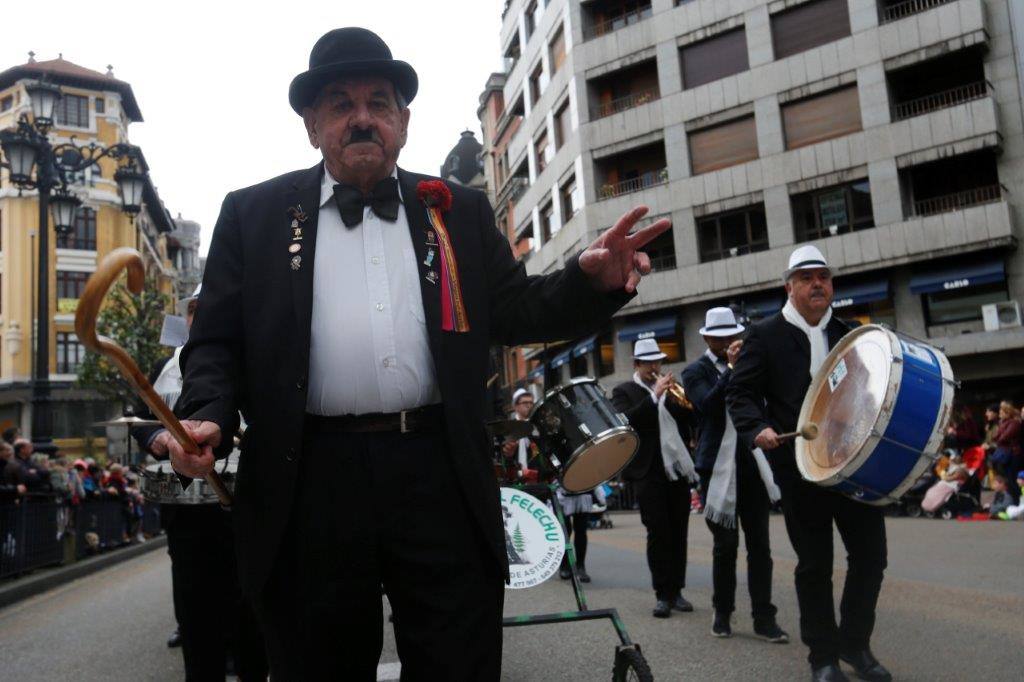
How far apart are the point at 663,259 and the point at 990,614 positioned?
80.7 feet

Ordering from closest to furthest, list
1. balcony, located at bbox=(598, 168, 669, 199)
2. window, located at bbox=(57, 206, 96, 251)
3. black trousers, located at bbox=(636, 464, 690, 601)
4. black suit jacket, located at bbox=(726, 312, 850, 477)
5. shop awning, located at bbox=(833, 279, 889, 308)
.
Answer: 1. black suit jacket, located at bbox=(726, 312, 850, 477)
2. black trousers, located at bbox=(636, 464, 690, 601)
3. shop awning, located at bbox=(833, 279, 889, 308)
4. balcony, located at bbox=(598, 168, 669, 199)
5. window, located at bbox=(57, 206, 96, 251)

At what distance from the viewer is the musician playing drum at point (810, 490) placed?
4762 mm

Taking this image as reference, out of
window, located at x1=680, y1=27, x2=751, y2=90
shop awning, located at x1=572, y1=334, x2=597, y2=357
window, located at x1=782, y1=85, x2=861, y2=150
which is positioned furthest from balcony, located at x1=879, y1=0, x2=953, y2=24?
shop awning, located at x1=572, y1=334, x2=597, y2=357

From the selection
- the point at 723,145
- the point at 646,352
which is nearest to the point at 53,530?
the point at 646,352

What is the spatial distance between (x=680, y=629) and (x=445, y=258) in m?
4.63

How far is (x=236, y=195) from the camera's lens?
2680mm

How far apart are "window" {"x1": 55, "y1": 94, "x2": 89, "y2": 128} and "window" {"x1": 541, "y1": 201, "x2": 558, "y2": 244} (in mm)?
34278

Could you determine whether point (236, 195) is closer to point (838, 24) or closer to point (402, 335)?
point (402, 335)

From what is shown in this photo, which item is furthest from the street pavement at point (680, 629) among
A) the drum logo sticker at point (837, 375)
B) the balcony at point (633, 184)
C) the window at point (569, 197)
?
the window at point (569, 197)

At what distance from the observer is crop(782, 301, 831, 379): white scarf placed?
5098 mm

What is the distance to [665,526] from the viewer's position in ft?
23.6

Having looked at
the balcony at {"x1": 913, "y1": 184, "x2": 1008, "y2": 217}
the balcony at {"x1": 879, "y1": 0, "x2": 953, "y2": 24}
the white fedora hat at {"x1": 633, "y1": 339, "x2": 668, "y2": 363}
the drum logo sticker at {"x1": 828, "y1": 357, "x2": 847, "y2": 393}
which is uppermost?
the balcony at {"x1": 879, "y1": 0, "x2": 953, "y2": 24}

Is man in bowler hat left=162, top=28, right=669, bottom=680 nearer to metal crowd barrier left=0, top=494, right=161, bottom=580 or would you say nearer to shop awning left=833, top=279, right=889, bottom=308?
metal crowd barrier left=0, top=494, right=161, bottom=580

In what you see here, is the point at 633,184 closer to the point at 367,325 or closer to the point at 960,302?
the point at 960,302
